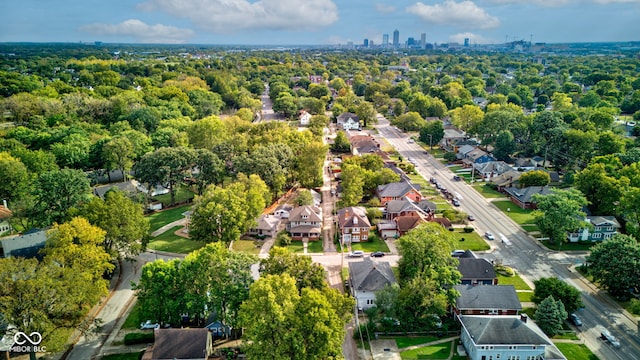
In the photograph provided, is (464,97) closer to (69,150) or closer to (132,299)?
(69,150)

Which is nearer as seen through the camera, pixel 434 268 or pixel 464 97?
pixel 434 268

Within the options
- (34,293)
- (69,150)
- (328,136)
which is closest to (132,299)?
(34,293)

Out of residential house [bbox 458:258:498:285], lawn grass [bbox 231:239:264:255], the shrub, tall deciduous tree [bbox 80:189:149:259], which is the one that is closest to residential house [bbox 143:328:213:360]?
the shrub

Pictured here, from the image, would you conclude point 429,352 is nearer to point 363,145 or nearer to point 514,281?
point 514,281

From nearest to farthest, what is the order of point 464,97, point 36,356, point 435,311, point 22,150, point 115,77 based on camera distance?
1. point 36,356
2. point 435,311
3. point 22,150
4. point 464,97
5. point 115,77

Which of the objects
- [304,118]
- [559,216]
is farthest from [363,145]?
[559,216]
